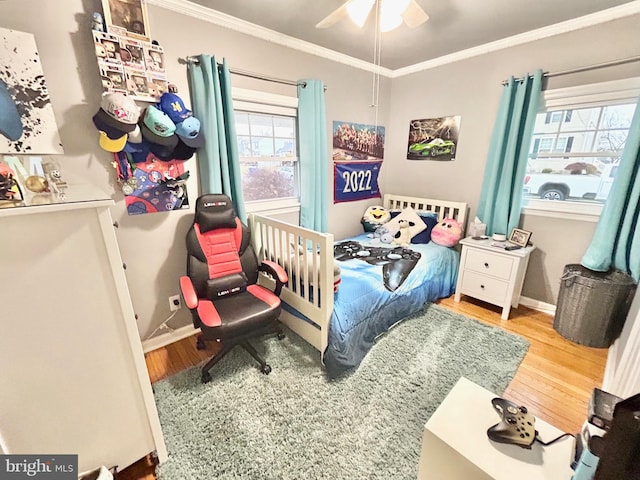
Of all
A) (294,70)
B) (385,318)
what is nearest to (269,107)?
(294,70)

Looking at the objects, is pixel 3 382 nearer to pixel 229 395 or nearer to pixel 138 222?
pixel 229 395

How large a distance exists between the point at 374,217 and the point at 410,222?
0.44 metres

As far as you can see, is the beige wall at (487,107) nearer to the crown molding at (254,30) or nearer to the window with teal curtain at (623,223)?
the window with teal curtain at (623,223)

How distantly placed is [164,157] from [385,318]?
6.63 feet

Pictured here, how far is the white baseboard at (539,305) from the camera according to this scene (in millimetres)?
2635

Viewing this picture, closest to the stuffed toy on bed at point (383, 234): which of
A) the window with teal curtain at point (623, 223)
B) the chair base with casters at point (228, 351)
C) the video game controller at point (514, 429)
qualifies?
the window with teal curtain at point (623, 223)

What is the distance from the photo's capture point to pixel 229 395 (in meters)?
1.72

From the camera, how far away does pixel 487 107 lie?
2.72 meters

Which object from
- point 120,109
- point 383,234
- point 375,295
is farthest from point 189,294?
point 383,234

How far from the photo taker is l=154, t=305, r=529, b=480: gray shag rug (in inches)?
52.6

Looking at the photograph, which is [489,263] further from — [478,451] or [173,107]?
[173,107]

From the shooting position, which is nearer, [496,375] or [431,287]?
[496,375]

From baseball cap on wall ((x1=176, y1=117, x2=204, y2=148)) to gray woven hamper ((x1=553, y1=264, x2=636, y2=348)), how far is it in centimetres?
304

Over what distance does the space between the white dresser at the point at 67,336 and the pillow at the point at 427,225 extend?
8.70 feet
